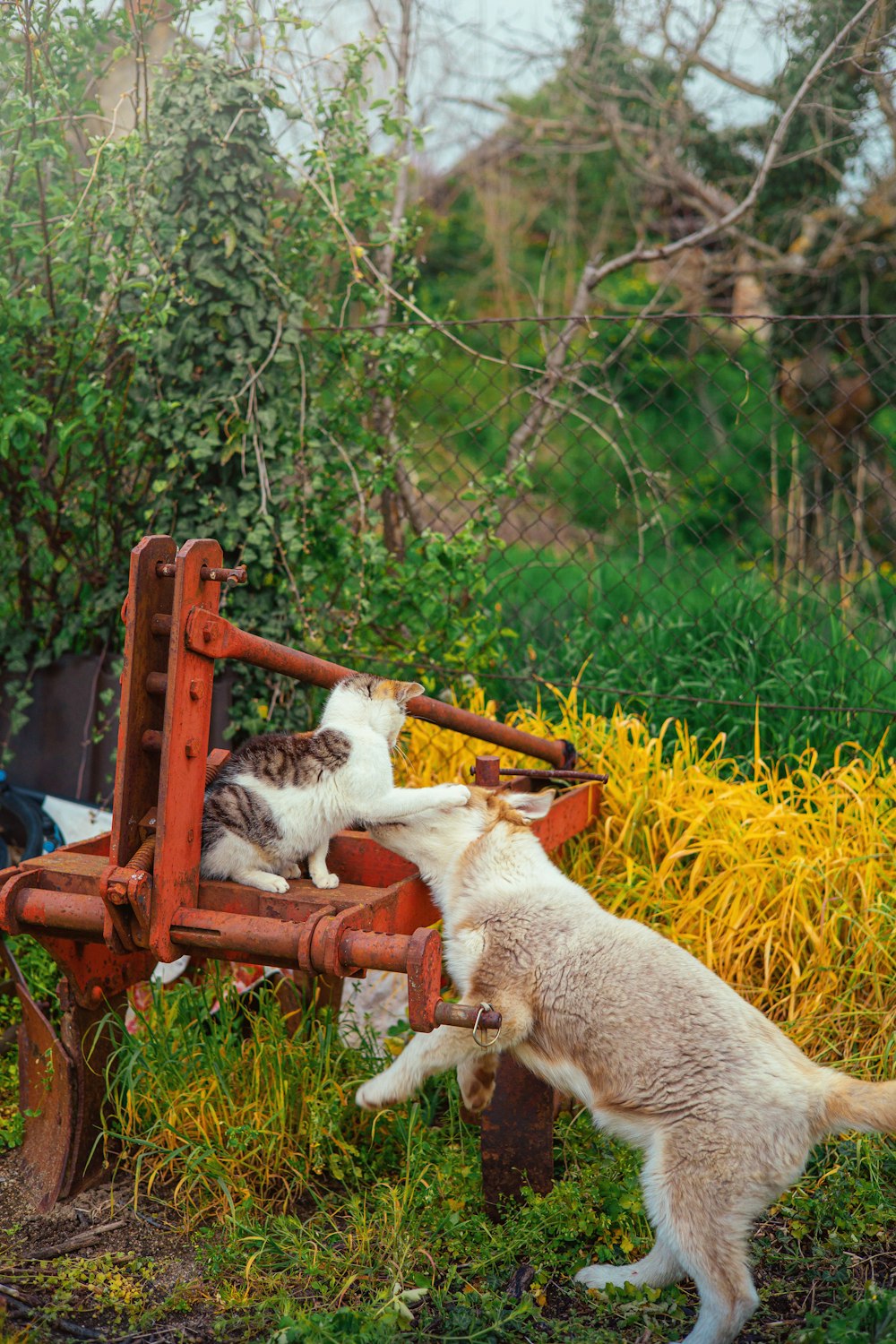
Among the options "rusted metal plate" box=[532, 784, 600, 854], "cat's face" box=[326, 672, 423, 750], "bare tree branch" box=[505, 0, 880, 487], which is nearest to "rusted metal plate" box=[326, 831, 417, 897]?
"cat's face" box=[326, 672, 423, 750]

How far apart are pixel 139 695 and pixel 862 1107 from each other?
1897 mm

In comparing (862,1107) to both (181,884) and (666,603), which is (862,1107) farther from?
(666,603)

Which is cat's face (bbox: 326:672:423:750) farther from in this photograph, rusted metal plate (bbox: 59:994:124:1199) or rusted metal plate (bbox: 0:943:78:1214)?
rusted metal plate (bbox: 0:943:78:1214)

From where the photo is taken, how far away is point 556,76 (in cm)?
861

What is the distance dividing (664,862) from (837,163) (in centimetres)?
630

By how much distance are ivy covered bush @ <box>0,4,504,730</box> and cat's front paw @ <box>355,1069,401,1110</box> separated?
205 cm

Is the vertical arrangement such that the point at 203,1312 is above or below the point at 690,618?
below

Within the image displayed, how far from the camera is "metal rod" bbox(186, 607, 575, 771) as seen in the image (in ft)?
8.23

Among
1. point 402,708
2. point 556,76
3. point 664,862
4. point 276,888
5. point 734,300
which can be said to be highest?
point 556,76

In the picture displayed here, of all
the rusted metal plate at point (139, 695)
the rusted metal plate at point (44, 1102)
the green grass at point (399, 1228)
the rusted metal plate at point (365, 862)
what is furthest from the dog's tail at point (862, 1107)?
the rusted metal plate at point (44, 1102)

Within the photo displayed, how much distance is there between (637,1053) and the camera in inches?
104

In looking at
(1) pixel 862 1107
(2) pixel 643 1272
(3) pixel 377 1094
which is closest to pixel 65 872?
(3) pixel 377 1094

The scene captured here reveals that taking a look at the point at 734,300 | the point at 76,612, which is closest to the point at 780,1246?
the point at 76,612

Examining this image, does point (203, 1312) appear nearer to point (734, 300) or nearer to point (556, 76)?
point (556, 76)
